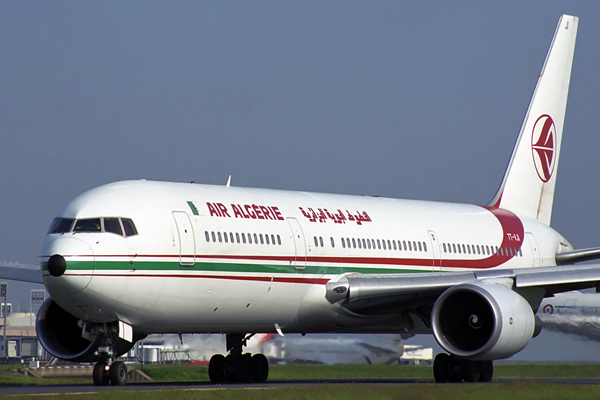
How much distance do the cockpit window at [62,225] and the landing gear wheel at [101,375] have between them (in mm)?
2558


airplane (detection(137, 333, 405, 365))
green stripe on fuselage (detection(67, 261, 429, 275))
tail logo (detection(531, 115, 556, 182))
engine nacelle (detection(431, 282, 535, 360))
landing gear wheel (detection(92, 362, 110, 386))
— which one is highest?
tail logo (detection(531, 115, 556, 182))

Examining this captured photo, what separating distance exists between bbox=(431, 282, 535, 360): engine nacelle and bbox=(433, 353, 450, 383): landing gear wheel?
1928 mm

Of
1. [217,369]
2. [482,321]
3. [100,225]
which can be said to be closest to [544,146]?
[482,321]

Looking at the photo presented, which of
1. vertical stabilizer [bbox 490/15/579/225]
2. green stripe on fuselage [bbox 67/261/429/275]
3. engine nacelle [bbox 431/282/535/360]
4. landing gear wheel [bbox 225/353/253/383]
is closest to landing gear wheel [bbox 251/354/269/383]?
landing gear wheel [bbox 225/353/253/383]

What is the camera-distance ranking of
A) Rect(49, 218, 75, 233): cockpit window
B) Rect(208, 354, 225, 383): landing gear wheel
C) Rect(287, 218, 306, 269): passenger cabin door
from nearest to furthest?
Rect(49, 218, 75, 233): cockpit window → Rect(287, 218, 306, 269): passenger cabin door → Rect(208, 354, 225, 383): landing gear wheel

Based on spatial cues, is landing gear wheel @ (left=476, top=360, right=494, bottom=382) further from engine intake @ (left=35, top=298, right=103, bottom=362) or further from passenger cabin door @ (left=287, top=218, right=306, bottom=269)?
engine intake @ (left=35, top=298, right=103, bottom=362)

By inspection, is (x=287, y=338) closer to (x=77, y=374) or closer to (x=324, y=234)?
(x=77, y=374)

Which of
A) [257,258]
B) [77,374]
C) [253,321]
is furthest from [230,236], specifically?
[77,374]

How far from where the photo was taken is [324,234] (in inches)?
843

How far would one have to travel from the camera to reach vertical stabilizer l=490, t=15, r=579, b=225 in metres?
28.8

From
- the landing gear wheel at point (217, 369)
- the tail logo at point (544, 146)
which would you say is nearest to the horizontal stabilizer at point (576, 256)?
the tail logo at point (544, 146)

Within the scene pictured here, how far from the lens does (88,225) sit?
1744 centimetres

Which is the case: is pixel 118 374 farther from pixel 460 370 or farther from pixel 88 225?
pixel 460 370

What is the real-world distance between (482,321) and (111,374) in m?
7.66
